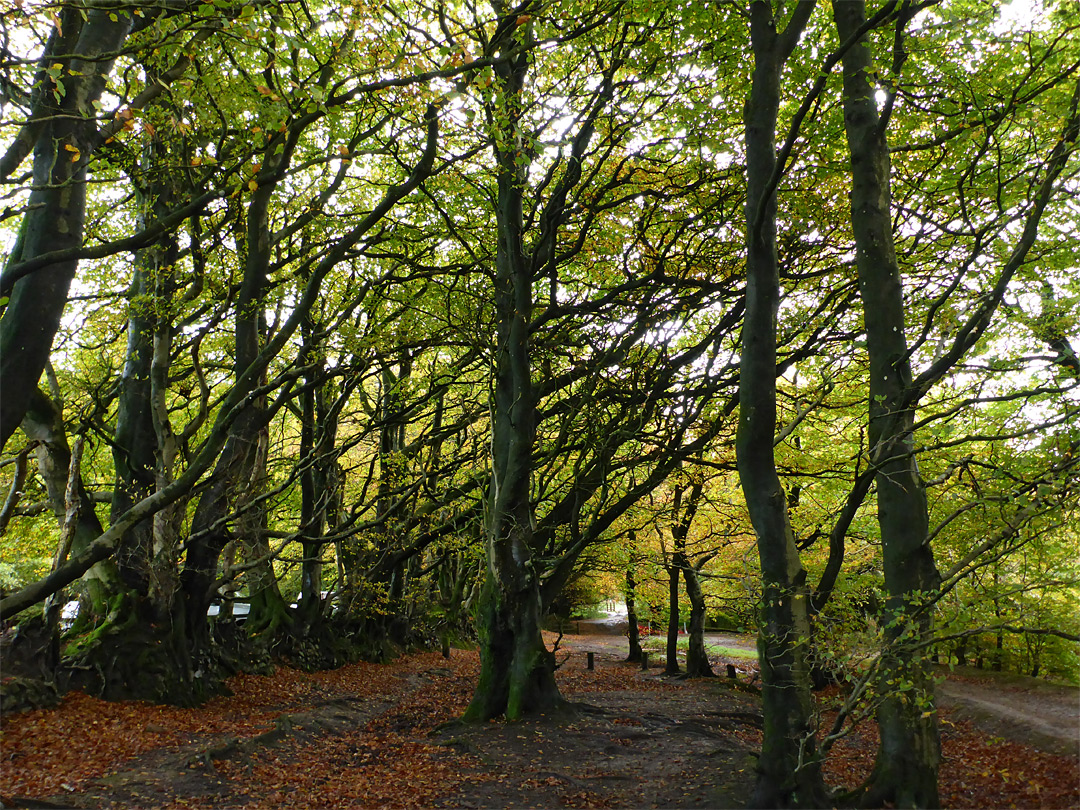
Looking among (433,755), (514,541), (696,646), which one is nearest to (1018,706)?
(696,646)

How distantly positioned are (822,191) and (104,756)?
39.7 ft

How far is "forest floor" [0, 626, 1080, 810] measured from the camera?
Answer: 22.1 feet

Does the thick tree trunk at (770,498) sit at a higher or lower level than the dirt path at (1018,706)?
higher

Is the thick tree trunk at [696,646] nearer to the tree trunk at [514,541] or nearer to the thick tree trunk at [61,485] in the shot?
the tree trunk at [514,541]

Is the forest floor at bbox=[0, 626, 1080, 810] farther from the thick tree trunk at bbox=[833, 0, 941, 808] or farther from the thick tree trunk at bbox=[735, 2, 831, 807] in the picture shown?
the thick tree trunk at bbox=[833, 0, 941, 808]

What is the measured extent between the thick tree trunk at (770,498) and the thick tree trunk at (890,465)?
2.21 ft

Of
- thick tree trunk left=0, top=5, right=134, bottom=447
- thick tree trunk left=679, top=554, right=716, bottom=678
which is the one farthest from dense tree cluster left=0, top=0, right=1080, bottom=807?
thick tree trunk left=679, top=554, right=716, bottom=678

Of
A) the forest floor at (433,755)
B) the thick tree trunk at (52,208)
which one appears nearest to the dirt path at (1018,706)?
the forest floor at (433,755)

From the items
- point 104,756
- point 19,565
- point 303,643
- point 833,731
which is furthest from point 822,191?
point 19,565

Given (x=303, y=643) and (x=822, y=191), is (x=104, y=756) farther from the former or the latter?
(x=822, y=191)

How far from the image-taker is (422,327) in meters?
13.9

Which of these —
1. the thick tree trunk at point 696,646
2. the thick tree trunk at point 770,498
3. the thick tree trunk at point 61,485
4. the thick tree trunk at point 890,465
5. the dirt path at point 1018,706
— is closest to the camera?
the thick tree trunk at point 890,465

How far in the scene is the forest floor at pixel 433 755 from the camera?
22.1 feet

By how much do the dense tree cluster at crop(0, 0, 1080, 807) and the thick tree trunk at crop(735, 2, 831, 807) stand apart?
0.12 ft
